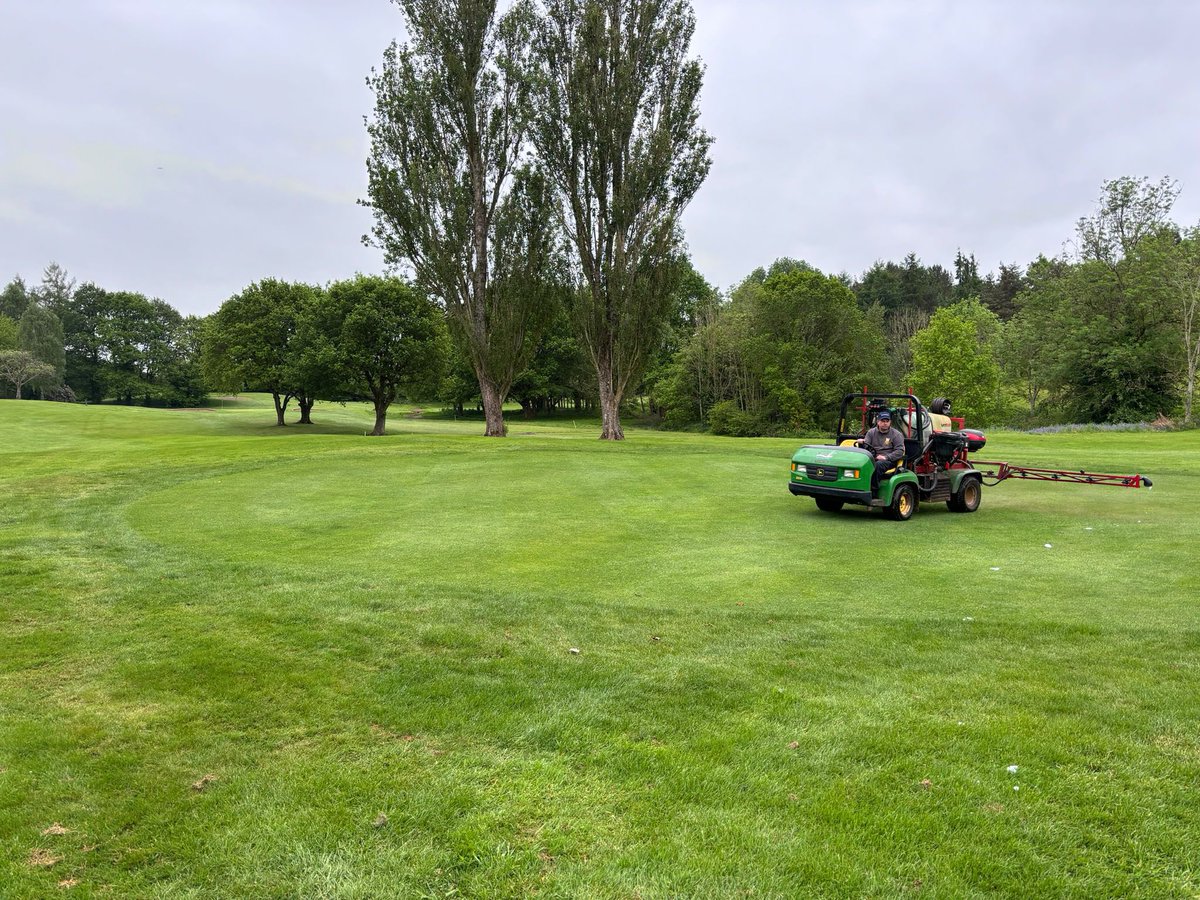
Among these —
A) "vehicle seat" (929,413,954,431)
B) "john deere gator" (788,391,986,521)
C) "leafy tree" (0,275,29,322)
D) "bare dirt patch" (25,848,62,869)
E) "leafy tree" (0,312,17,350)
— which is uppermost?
"leafy tree" (0,275,29,322)

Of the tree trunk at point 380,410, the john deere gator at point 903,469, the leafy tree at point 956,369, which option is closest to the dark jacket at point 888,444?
the john deere gator at point 903,469

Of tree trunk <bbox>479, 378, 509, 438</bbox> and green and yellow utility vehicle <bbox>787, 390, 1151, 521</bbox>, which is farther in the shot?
tree trunk <bbox>479, 378, 509, 438</bbox>

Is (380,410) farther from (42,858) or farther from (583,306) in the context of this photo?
(42,858)

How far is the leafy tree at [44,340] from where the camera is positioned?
231 feet

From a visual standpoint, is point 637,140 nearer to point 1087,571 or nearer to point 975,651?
point 1087,571

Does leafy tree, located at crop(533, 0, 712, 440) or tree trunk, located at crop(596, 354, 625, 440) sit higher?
leafy tree, located at crop(533, 0, 712, 440)

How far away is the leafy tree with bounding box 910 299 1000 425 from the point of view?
163ft

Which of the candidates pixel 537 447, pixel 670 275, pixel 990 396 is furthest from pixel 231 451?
pixel 990 396

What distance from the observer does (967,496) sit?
12484 mm

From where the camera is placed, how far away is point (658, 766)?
12.3 ft

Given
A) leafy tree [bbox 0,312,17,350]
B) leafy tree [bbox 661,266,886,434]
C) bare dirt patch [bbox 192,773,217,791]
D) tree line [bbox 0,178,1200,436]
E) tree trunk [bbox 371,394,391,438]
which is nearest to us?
bare dirt patch [bbox 192,773,217,791]

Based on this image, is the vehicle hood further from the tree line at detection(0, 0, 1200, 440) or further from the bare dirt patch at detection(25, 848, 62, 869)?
the tree line at detection(0, 0, 1200, 440)

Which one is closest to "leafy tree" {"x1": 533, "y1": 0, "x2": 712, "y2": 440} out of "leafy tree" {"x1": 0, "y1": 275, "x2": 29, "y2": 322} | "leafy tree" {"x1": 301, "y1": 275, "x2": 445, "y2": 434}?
"leafy tree" {"x1": 301, "y1": 275, "x2": 445, "y2": 434}

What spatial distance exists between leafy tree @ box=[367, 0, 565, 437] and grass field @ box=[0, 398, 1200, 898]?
2168 centimetres
